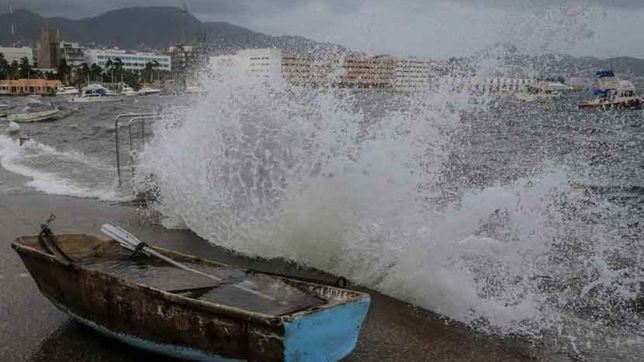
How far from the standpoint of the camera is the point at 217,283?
19.2 ft

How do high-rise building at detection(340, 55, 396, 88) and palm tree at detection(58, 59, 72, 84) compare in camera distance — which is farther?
palm tree at detection(58, 59, 72, 84)

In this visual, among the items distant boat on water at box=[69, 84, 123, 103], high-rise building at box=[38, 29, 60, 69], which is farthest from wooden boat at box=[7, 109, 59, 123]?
high-rise building at box=[38, 29, 60, 69]

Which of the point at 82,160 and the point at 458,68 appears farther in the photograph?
the point at 82,160

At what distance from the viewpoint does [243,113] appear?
11281 mm

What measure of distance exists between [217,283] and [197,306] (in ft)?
2.92

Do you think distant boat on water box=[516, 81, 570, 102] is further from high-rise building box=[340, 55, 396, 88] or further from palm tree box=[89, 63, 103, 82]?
palm tree box=[89, 63, 103, 82]

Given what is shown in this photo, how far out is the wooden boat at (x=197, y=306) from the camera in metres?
4.75

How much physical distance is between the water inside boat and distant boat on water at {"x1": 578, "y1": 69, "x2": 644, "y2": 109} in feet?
269

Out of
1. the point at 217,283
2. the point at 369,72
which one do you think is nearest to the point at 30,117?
the point at 369,72

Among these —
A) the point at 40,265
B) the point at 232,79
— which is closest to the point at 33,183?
the point at 232,79

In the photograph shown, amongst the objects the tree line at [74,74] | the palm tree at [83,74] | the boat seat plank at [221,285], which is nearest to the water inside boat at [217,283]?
the boat seat plank at [221,285]

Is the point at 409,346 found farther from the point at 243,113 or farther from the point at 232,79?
the point at 232,79

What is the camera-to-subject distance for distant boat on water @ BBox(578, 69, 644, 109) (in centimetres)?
8031

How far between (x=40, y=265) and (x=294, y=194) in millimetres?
4254
